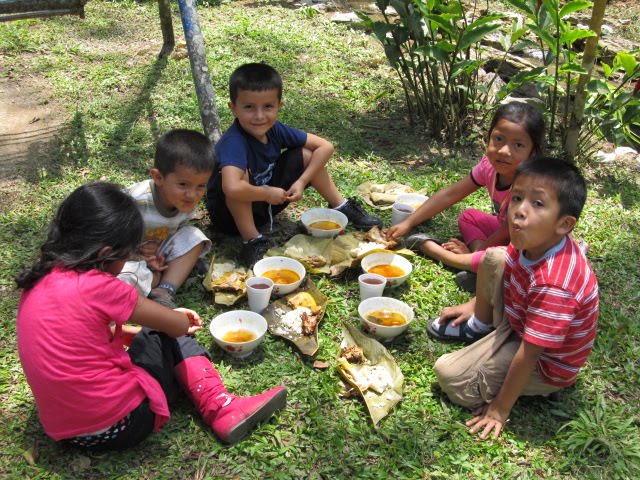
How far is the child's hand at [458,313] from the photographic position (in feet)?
9.69

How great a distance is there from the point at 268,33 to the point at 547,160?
536cm

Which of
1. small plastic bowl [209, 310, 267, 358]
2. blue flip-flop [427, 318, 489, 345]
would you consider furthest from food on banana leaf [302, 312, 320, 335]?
blue flip-flop [427, 318, 489, 345]

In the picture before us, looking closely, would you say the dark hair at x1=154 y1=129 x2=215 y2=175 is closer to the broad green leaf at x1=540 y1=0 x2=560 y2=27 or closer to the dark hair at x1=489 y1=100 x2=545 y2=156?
the dark hair at x1=489 y1=100 x2=545 y2=156

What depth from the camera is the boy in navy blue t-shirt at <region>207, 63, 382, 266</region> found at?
3350 mm

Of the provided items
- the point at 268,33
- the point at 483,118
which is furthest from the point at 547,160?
the point at 268,33

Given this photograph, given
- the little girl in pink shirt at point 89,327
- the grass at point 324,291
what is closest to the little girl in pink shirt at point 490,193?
the grass at point 324,291

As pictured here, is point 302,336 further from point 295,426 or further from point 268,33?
point 268,33

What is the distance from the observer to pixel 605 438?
2.41m

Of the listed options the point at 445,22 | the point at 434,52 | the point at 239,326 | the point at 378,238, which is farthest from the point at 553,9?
the point at 239,326

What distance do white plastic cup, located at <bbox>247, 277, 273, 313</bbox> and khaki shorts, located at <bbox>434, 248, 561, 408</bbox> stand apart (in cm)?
93

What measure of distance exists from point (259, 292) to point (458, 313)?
1.05m

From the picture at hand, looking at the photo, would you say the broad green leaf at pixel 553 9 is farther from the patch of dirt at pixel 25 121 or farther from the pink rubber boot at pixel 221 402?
the patch of dirt at pixel 25 121

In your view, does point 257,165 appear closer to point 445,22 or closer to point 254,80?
point 254,80

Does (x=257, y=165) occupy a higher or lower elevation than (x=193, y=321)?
higher
